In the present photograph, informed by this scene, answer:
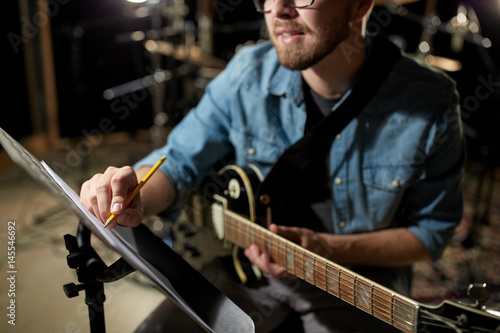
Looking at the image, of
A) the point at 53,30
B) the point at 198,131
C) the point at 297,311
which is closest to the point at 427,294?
the point at 297,311

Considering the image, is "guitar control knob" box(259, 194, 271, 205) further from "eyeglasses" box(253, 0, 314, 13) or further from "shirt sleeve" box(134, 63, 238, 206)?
"eyeglasses" box(253, 0, 314, 13)

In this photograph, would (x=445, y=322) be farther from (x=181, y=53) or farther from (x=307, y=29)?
(x=181, y=53)

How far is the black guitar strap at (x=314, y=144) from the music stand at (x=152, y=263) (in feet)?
1.31

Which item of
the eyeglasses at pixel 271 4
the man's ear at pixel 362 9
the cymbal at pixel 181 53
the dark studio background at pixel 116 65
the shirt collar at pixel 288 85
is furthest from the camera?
the dark studio background at pixel 116 65

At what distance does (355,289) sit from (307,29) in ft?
1.84

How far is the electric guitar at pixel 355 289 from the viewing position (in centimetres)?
64

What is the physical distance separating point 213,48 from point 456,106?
4.12 metres

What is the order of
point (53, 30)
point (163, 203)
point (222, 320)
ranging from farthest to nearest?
point (53, 30)
point (163, 203)
point (222, 320)

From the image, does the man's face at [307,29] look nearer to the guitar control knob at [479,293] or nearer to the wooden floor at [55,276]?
the wooden floor at [55,276]

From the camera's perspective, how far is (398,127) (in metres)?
1.01

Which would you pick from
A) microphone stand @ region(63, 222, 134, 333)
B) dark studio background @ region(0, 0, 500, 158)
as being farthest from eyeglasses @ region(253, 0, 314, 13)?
dark studio background @ region(0, 0, 500, 158)

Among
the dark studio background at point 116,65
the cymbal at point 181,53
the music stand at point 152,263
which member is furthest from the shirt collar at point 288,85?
the dark studio background at point 116,65

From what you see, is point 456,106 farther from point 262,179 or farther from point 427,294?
point 427,294

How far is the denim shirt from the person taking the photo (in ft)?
3.27
